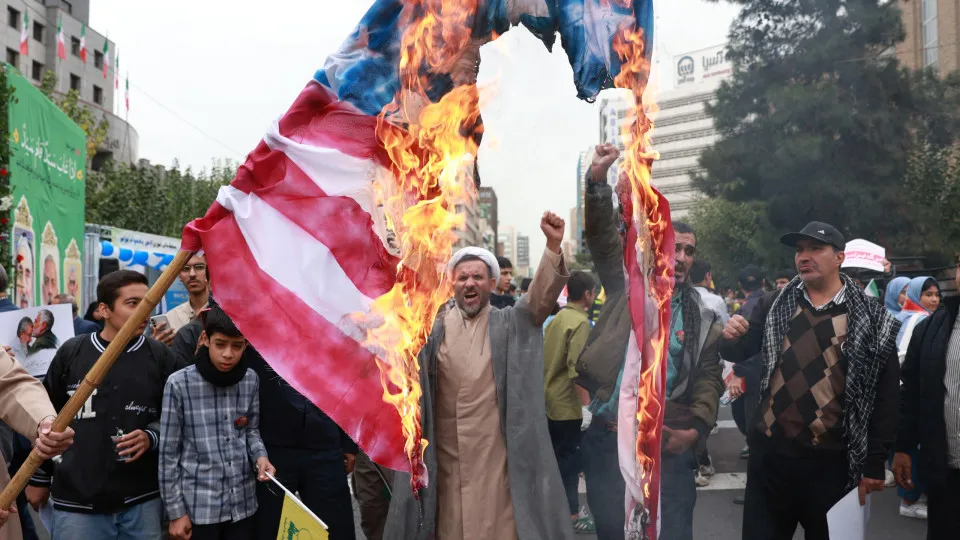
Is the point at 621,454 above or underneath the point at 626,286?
underneath

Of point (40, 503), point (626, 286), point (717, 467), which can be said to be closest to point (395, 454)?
point (626, 286)

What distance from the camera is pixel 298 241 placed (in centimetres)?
329

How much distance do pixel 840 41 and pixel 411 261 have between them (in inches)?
970

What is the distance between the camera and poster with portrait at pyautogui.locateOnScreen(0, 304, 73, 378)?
5.48 metres

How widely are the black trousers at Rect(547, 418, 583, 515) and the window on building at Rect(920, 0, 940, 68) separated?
112 feet

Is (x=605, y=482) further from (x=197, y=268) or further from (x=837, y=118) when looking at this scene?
(x=837, y=118)

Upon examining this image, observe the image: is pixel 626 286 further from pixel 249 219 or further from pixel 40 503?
pixel 40 503

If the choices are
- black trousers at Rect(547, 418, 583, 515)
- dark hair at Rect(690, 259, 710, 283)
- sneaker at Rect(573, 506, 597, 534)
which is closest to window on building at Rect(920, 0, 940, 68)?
dark hair at Rect(690, 259, 710, 283)

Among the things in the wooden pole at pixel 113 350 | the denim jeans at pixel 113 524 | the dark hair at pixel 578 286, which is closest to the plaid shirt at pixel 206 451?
the denim jeans at pixel 113 524

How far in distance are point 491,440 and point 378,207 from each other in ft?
3.83

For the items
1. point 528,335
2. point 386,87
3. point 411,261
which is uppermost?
point 386,87

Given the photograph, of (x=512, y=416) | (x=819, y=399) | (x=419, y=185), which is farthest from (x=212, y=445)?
(x=819, y=399)

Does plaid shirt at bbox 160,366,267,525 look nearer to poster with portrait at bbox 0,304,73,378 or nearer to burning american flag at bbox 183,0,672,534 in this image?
A: burning american flag at bbox 183,0,672,534

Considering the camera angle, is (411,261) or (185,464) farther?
(185,464)
